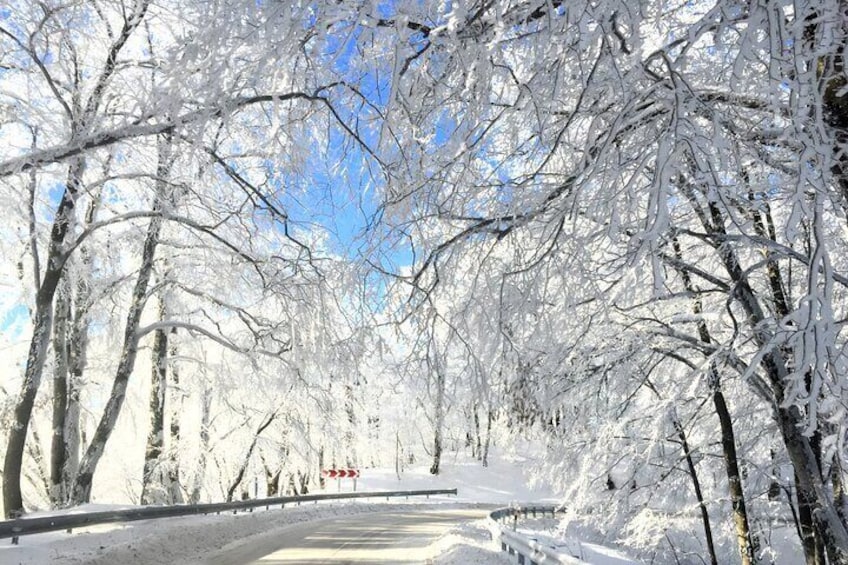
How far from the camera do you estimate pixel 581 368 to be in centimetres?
1018

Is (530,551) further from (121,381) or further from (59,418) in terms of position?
(59,418)

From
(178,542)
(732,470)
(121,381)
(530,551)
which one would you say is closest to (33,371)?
(121,381)

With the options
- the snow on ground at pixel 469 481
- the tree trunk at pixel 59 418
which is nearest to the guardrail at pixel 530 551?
the tree trunk at pixel 59 418

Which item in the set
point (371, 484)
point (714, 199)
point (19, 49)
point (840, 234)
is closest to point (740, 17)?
point (714, 199)

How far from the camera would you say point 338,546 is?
1313 centimetres

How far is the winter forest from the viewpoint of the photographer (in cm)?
329

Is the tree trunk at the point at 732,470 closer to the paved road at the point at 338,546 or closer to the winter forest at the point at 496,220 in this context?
the winter forest at the point at 496,220

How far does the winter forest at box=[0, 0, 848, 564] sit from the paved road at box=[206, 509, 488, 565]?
2.83 meters

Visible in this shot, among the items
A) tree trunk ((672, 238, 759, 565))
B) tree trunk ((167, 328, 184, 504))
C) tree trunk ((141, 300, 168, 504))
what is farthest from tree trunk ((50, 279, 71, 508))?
tree trunk ((672, 238, 759, 565))

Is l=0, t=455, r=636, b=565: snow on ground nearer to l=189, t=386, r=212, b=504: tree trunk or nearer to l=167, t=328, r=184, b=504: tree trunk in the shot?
l=167, t=328, r=184, b=504: tree trunk

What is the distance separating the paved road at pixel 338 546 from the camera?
1086 cm

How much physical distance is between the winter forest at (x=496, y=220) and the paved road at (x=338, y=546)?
2.83 m

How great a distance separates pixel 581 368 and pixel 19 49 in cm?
936

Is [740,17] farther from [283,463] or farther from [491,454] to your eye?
[491,454]
